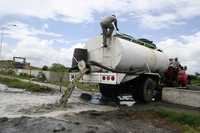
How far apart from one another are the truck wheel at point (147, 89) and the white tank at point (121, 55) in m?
0.64

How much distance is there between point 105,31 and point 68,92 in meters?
2.82

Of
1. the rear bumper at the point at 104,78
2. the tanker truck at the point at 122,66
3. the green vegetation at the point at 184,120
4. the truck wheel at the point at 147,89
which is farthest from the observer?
the truck wheel at the point at 147,89

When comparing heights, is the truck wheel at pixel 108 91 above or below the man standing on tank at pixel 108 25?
below

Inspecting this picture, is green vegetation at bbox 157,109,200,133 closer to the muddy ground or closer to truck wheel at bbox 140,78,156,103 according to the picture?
the muddy ground

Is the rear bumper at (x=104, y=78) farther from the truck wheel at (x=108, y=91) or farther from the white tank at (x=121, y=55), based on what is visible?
the truck wheel at (x=108, y=91)

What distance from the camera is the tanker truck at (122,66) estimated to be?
15297 mm

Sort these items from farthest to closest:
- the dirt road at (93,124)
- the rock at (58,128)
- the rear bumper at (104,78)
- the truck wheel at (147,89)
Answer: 1. the truck wheel at (147,89)
2. the rear bumper at (104,78)
3. the dirt road at (93,124)
4. the rock at (58,128)

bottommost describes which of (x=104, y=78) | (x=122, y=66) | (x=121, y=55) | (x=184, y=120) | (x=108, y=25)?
(x=184, y=120)

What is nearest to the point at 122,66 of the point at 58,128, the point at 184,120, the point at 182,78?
the point at 184,120

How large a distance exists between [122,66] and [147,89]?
6.31 ft

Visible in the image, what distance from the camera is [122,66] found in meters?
15.5

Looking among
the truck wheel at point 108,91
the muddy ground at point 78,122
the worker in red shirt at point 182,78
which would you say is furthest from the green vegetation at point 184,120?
the worker in red shirt at point 182,78

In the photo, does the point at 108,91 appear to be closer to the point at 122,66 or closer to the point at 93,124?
the point at 122,66

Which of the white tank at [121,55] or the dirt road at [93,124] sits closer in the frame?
the dirt road at [93,124]
